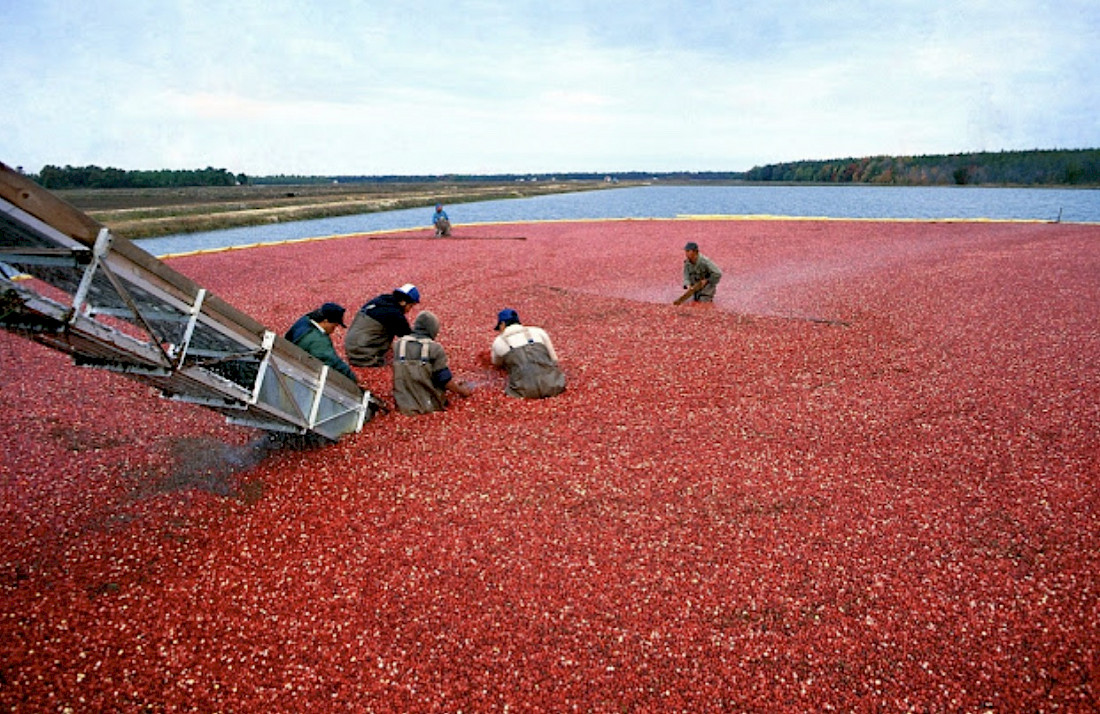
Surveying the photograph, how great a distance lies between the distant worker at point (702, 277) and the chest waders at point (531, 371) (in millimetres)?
6950

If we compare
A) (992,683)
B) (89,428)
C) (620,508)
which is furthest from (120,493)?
(992,683)

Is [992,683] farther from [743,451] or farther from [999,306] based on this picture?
[999,306]

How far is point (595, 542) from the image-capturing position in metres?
5.19

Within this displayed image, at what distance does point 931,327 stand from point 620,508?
9.56 meters

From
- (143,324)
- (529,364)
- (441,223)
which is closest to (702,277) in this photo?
(529,364)

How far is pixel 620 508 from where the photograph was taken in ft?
18.5

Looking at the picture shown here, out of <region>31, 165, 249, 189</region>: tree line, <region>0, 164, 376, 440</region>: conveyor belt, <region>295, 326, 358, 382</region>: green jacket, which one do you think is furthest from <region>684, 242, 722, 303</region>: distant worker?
<region>31, 165, 249, 189</region>: tree line

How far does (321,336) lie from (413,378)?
1272 mm

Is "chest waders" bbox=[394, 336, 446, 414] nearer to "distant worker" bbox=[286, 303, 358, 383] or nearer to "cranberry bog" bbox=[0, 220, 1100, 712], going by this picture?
"cranberry bog" bbox=[0, 220, 1100, 712]

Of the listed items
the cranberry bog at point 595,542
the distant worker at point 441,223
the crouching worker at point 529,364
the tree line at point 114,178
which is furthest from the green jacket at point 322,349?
the tree line at point 114,178

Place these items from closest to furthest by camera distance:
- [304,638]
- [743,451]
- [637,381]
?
[304,638]
[743,451]
[637,381]

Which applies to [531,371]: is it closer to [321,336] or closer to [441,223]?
[321,336]

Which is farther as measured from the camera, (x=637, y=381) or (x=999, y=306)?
(x=999, y=306)

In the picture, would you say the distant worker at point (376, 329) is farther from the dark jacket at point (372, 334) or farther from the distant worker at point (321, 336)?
the distant worker at point (321, 336)
